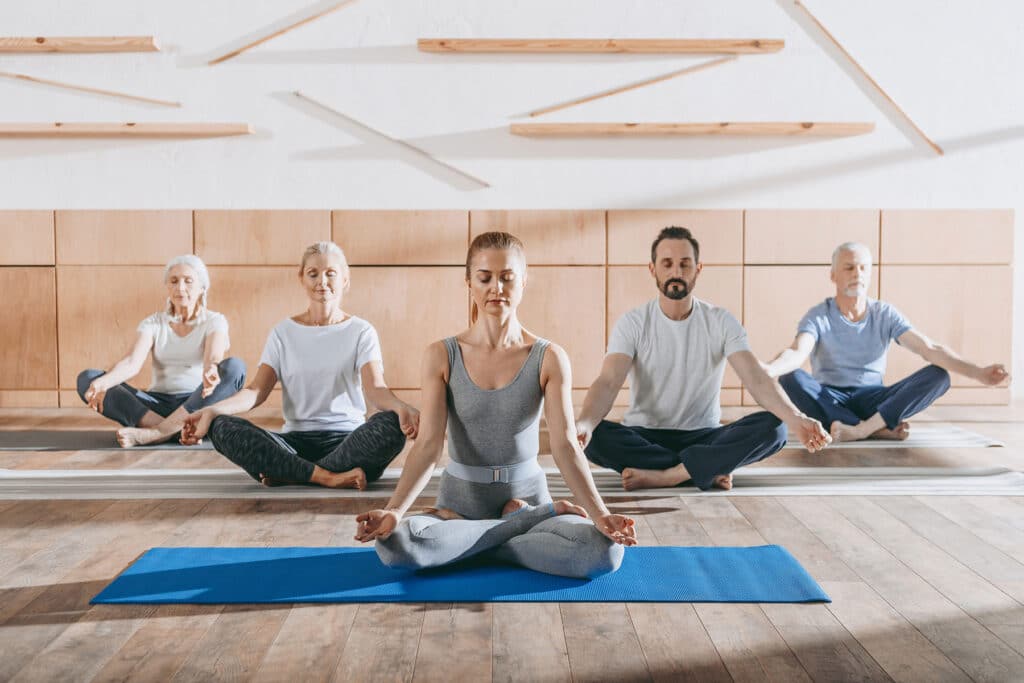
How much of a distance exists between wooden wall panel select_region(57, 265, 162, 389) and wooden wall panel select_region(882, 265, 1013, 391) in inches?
162

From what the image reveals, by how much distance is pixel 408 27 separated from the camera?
569cm

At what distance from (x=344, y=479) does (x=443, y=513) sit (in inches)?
37.2

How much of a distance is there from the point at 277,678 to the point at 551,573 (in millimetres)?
814

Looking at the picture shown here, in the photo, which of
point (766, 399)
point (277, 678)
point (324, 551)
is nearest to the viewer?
point (277, 678)

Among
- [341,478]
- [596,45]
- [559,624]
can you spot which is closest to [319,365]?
[341,478]

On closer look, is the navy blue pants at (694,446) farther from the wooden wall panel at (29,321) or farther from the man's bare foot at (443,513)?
the wooden wall panel at (29,321)

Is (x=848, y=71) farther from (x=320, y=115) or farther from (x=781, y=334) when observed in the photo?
(x=320, y=115)

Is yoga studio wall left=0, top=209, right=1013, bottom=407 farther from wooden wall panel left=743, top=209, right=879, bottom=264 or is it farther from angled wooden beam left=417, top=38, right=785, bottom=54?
angled wooden beam left=417, top=38, right=785, bottom=54

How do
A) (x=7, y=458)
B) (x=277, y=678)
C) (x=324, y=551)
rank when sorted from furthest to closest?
(x=7, y=458) < (x=324, y=551) < (x=277, y=678)

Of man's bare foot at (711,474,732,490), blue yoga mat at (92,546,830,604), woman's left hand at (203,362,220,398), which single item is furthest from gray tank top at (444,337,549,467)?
woman's left hand at (203,362,220,398)

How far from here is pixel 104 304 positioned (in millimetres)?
5738

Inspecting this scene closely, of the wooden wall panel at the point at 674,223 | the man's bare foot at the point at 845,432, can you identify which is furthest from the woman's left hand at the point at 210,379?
the man's bare foot at the point at 845,432

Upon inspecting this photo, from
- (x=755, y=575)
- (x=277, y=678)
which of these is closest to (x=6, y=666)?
(x=277, y=678)

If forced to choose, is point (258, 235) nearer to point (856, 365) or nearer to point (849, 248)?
point (849, 248)
